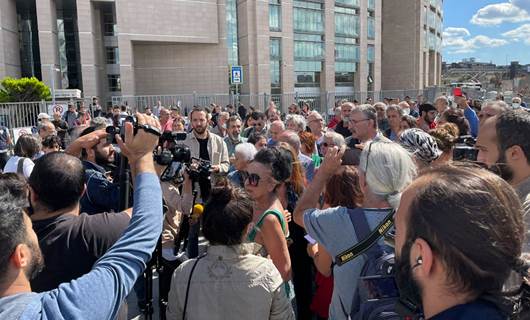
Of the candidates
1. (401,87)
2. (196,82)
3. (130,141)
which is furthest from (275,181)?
(401,87)

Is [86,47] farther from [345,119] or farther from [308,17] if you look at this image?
[345,119]

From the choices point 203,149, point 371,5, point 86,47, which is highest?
point 371,5

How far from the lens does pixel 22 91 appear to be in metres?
27.4

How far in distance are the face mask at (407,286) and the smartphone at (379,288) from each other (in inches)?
10.0

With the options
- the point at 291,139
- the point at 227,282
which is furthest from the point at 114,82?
the point at 227,282

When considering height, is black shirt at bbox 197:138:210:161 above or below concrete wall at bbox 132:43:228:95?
below

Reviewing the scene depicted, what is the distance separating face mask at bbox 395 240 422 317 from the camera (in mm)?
1250

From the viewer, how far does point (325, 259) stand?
266 cm

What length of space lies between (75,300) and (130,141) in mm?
676

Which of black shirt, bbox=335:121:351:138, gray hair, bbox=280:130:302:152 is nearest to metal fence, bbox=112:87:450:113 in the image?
black shirt, bbox=335:121:351:138

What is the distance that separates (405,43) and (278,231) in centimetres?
6324

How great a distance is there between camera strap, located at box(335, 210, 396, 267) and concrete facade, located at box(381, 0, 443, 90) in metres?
61.2

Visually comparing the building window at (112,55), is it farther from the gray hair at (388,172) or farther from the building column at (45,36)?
the gray hair at (388,172)

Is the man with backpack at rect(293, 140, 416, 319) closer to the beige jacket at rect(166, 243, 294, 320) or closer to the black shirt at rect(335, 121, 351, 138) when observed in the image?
the beige jacket at rect(166, 243, 294, 320)
